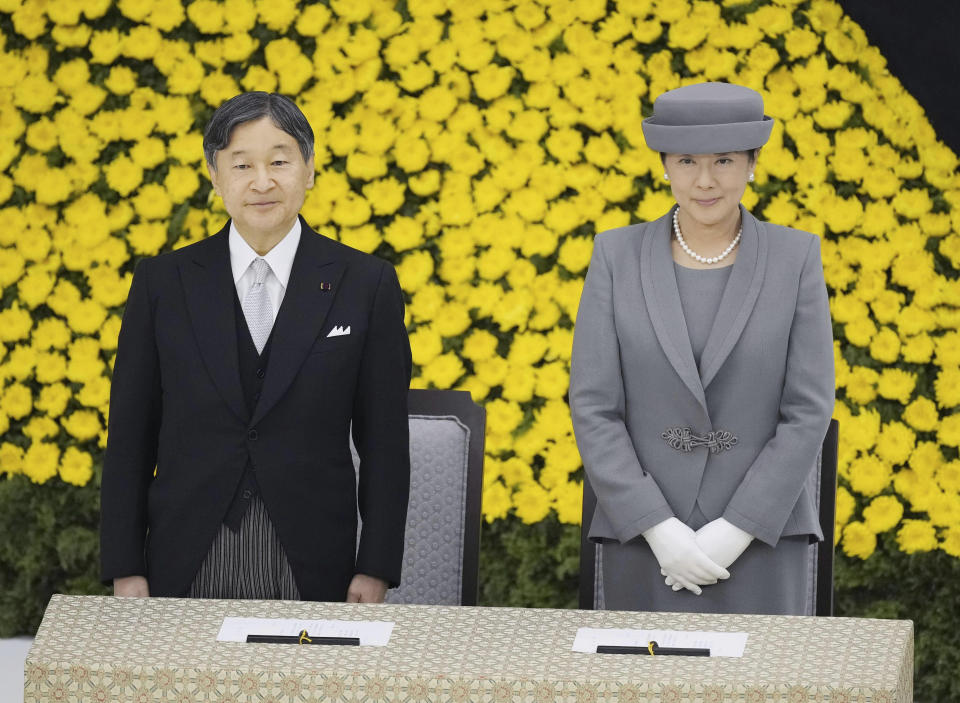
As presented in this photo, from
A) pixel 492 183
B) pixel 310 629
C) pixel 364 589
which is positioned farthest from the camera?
pixel 492 183

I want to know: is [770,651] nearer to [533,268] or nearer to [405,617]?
[405,617]

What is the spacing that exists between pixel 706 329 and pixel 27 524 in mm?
2403

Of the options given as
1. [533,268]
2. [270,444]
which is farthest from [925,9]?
[270,444]

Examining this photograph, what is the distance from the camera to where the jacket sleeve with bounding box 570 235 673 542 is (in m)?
2.16

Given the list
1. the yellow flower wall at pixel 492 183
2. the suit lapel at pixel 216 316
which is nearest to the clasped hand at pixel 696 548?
the suit lapel at pixel 216 316

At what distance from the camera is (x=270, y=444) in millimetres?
2176

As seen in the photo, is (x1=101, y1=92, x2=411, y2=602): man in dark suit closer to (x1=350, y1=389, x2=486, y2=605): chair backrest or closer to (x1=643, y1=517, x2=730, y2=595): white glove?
(x1=350, y1=389, x2=486, y2=605): chair backrest

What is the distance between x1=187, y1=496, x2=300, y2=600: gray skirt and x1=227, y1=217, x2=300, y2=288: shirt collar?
36 cm

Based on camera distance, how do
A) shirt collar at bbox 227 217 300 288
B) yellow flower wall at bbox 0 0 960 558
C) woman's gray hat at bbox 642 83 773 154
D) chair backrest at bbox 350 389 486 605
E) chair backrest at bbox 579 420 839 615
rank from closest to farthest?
woman's gray hat at bbox 642 83 773 154
shirt collar at bbox 227 217 300 288
chair backrest at bbox 579 420 839 615
chair backrest at bbox 350 389 486 605
yellow flower wall at bbox 0 0 960 558

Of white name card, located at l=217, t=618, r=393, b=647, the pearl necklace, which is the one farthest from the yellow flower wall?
white name card, located at l=217, t=618, r=393, b=647

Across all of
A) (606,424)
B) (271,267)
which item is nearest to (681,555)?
(606,424)

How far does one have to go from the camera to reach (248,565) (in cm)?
217

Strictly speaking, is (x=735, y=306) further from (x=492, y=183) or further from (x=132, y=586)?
(x=492, y=183)

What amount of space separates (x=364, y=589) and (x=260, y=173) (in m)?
0.68
